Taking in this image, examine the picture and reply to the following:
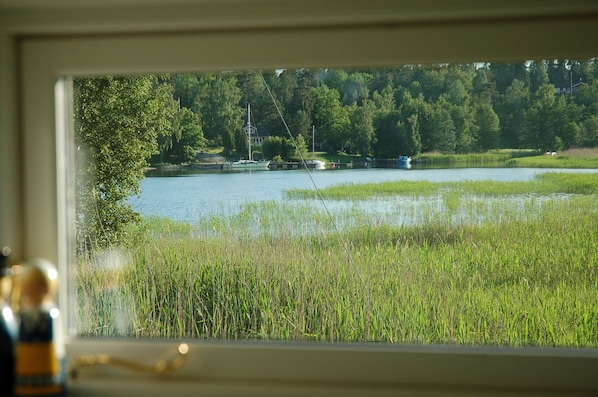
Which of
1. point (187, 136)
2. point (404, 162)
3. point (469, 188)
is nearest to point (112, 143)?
point (187, 136)

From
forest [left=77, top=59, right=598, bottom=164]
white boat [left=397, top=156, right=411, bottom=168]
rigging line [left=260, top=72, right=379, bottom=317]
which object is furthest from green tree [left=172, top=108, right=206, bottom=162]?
white boat [left=397, top=156, right=411, bottom=168]

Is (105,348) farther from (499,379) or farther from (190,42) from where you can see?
(499,379)

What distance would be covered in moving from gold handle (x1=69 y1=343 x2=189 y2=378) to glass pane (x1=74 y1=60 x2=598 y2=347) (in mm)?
365

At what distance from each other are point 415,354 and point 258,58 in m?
0.61

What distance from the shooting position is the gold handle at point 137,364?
1122mm

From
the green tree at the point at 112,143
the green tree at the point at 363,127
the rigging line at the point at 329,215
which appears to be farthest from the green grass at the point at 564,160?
the green tree at the point at 112,143

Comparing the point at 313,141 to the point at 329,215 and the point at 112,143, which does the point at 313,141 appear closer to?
the point at 329,215

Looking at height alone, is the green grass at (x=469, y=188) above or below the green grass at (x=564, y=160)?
below

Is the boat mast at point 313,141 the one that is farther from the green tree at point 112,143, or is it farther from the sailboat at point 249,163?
the green tree at point 112,143

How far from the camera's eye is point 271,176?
158 cm

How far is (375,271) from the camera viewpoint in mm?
1552

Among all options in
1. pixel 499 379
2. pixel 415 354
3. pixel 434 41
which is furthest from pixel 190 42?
pixel 499 379

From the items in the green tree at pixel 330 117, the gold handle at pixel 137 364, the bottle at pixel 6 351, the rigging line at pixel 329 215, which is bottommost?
the gold handle at pixel 137 364

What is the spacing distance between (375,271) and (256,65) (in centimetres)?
63
